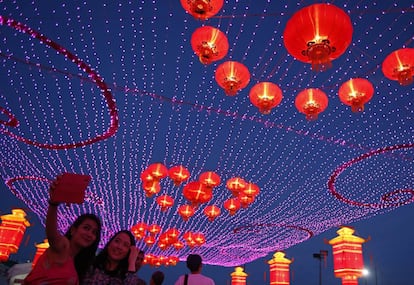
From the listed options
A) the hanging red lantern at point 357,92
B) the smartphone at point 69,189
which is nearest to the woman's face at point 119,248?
the smartphone at point 69,189

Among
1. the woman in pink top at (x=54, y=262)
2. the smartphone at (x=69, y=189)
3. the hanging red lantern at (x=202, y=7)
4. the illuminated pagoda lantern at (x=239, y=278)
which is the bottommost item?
the woman in pink top at (x=54, y=262)

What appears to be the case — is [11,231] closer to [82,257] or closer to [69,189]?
[82,257]

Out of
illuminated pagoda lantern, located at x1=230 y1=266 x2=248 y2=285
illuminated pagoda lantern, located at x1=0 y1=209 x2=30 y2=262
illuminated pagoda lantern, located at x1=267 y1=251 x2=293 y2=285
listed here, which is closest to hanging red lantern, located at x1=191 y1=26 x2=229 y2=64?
illuminated pagoda lantern, located at x1=0 y1=209 x2=30 y2=262

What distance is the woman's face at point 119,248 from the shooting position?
7.85ft

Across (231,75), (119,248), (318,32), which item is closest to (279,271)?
(231,75)

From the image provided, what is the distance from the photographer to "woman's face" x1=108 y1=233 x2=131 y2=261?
7.85 feet

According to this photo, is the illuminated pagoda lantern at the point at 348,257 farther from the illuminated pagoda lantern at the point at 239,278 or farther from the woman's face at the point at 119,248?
the woman's face at the point at 119,248

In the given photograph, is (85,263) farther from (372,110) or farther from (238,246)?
(238,246)

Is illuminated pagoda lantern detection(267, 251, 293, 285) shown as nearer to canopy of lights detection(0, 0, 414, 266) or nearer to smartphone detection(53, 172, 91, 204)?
canopy of lights detection(0, 0, 414, 266)

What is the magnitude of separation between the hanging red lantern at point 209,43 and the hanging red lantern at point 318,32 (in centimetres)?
121

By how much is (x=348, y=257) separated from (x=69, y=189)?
1290cm

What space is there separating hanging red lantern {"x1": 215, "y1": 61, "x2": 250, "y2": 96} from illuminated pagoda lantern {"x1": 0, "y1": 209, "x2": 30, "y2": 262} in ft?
43.3

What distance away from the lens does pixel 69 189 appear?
5.93 feet

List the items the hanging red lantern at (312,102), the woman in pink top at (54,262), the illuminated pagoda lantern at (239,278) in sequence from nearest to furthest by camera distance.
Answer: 1. the woman in pink top at (54,262)
2. the hanging red lantern at (312,102)
3. the illuminated pagoda lantern at (239,278)
